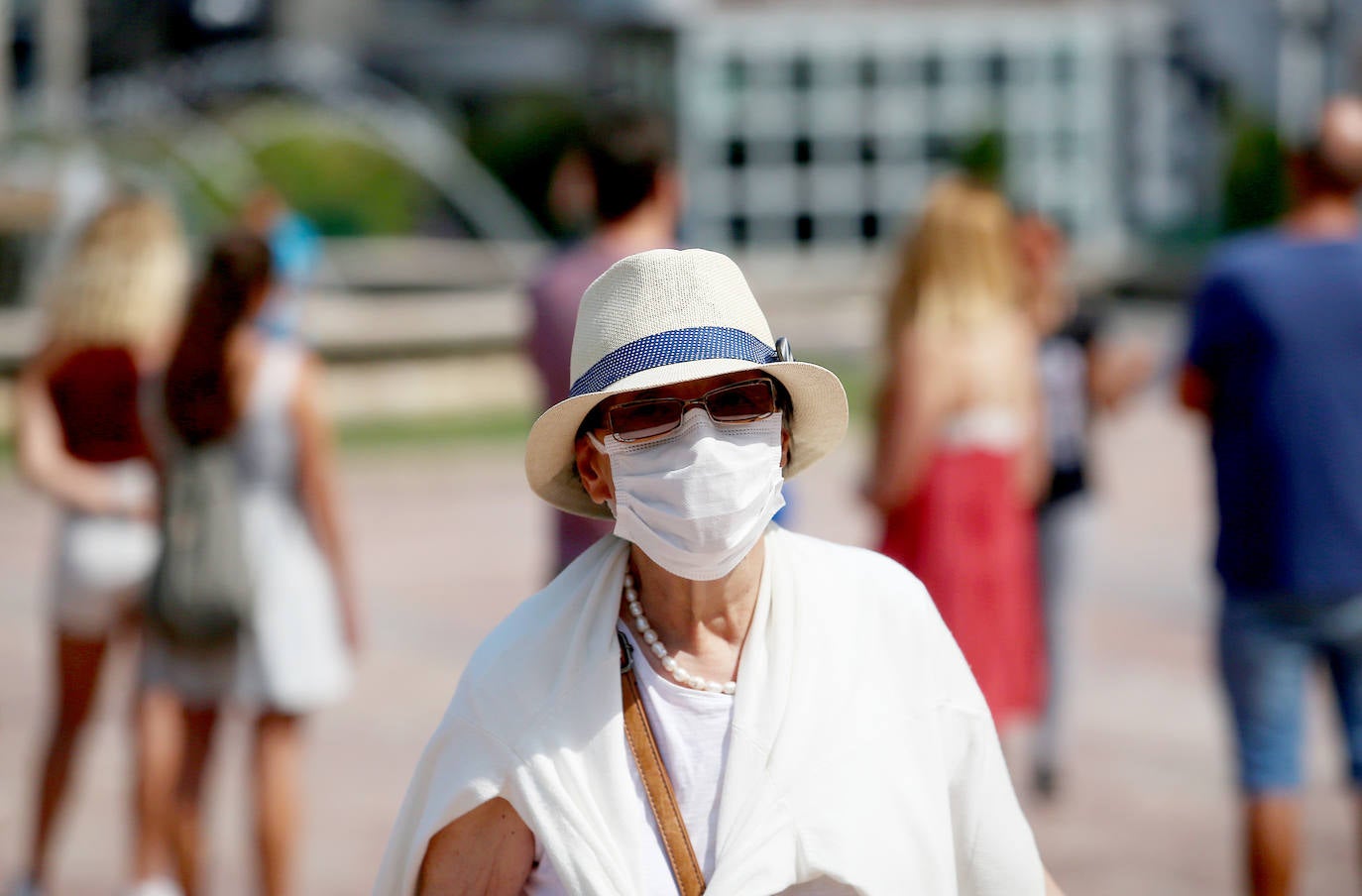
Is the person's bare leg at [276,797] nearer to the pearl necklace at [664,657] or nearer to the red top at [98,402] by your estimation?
the red top at [98,402]

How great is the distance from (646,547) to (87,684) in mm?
3262

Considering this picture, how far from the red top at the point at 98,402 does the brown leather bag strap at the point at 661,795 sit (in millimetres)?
3259

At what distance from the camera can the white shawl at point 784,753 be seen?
2236 millimetres

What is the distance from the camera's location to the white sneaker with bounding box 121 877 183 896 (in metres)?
4.98

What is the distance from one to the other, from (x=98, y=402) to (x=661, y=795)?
11.2 ft

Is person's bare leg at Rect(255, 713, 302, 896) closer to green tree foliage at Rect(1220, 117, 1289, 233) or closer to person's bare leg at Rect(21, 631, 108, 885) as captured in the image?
person's bare leg at Rect(21, 631, 108, 885)

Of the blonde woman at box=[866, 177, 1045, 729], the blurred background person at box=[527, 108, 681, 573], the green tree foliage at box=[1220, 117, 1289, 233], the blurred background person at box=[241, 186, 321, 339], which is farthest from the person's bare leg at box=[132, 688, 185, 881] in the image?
the green tree foliage at box=[1220, 117, 1289, 233]

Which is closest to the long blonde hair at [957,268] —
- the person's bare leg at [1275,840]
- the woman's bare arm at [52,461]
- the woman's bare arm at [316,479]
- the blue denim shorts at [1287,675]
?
the blue denim shorts at [1287,675]

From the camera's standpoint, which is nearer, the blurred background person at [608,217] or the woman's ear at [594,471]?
the woman's ear at [594,471]

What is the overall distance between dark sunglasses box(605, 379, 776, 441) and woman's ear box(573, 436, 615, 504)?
0.08 metres

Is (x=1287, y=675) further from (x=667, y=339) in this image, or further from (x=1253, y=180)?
(x=1253, y=180)

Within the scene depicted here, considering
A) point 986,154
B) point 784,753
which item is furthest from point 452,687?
point 986,154

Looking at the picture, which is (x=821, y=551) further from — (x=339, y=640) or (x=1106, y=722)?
(x=1106, y=722)

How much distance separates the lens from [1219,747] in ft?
21.9
